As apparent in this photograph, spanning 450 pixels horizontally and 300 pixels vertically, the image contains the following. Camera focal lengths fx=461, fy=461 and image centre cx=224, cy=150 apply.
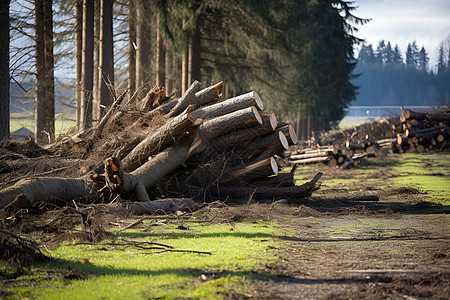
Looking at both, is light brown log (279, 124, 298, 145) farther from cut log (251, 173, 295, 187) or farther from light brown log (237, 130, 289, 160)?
cut log (251, 173, 295, 187)

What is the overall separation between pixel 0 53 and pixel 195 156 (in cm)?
533

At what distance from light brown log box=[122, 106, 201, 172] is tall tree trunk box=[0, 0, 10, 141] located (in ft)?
13.0

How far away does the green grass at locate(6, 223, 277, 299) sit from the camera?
12.6ft

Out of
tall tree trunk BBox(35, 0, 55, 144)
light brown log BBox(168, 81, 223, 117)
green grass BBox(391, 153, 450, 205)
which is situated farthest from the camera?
tall tree trunk BBox(35, 0, 55, 144)

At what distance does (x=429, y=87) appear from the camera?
132000mm

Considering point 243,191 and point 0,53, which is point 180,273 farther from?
point 0,53

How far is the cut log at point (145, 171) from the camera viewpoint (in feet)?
26.4

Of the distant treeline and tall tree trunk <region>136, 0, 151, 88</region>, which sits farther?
the distant treeline

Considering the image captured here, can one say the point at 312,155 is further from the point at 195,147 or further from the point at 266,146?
the point at 195,147

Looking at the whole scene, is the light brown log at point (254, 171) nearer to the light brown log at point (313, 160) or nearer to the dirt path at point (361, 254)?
the dirt path at point (361, 254)

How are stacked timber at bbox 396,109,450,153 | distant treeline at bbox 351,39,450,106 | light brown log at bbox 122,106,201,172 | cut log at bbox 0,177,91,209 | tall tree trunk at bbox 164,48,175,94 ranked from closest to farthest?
cut log at bbox 0,177,91,209 < light brown log at bbox 122,106,201,172 < stacked timber at bbox 396,109,450,153 < tall tree trunk at bbox 164,48,175,94 < distant treeline at bbox 351,39,450,106

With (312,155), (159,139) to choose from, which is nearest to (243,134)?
(159,139)

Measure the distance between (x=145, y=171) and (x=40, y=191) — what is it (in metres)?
2.05

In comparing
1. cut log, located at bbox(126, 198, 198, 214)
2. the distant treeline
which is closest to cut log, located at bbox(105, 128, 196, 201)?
cut log, located at bbox(126, 198, 198, 214)
